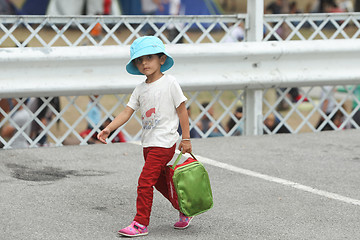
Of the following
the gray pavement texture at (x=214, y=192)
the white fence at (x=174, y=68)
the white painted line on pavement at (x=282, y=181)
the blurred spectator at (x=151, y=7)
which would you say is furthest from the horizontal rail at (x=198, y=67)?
the blurred spectator at (x=151, y=7)

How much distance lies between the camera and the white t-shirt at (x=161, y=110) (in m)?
4.88

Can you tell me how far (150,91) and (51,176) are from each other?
5.93 feet

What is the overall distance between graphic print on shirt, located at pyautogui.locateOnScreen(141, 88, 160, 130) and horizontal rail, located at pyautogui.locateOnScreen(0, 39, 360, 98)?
2.68 m

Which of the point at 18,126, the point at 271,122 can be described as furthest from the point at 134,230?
the point at 271,122

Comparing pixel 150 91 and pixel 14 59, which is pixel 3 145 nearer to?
pixel 14 59

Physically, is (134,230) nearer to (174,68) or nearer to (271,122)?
(174,68)

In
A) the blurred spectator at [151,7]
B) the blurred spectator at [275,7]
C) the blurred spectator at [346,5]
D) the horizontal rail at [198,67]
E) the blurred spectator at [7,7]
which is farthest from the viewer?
the blurred spectator at [346,5]

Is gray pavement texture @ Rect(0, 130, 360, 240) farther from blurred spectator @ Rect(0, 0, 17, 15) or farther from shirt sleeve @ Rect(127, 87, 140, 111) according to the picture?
blurred spectator @ Rect(0, 0, 17, 15)

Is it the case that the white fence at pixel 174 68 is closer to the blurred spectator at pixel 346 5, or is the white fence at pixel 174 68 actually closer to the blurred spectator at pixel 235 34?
the blurred spectator at pixel 235 34

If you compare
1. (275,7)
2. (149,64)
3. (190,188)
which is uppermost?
(275,7)

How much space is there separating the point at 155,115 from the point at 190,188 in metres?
0.52

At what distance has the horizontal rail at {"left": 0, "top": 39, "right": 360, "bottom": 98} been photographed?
7.37 metres

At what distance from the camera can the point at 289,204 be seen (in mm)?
5477

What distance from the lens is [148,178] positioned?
4.81 meters
